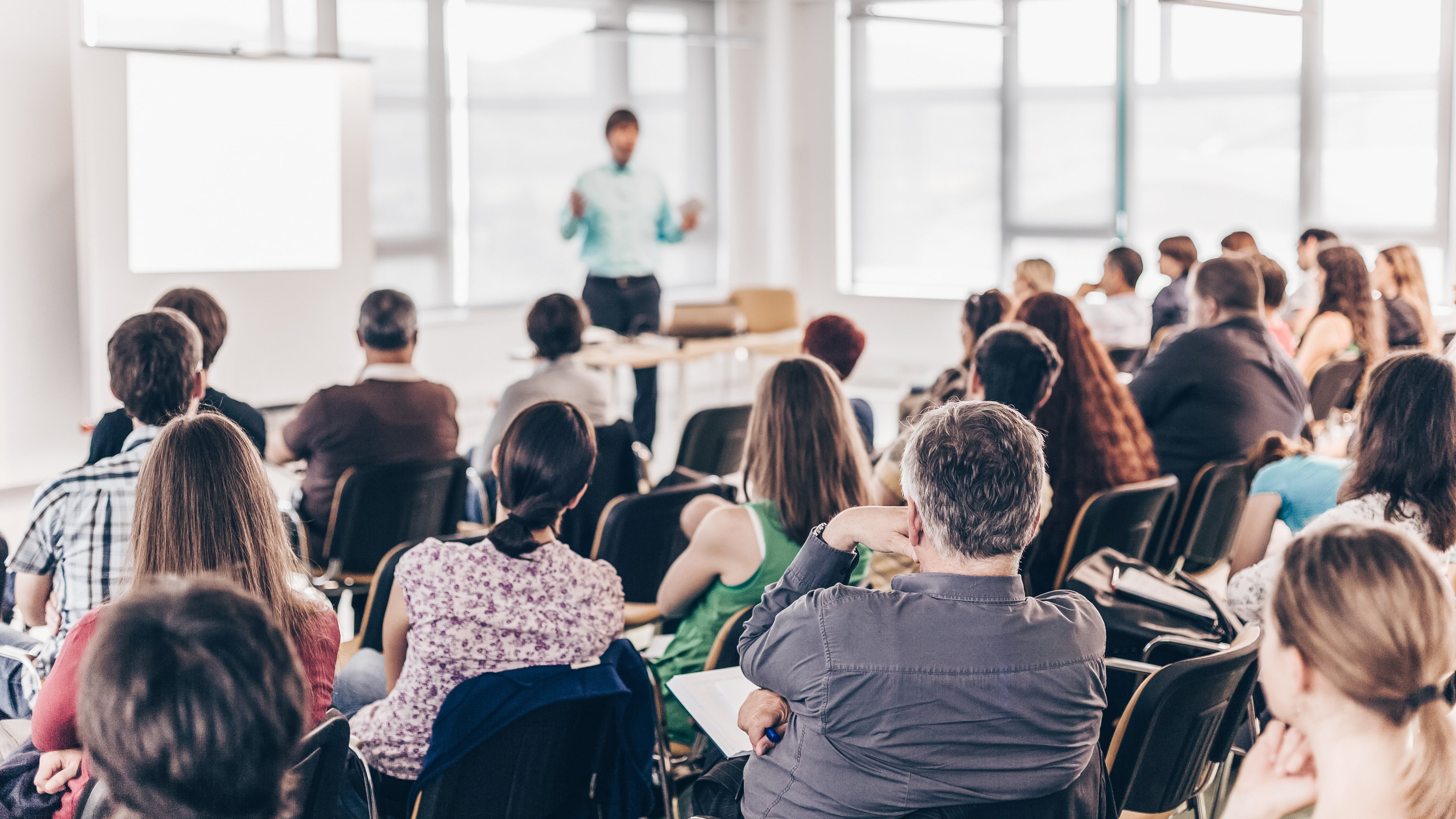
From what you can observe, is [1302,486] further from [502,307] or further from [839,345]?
[502,307]

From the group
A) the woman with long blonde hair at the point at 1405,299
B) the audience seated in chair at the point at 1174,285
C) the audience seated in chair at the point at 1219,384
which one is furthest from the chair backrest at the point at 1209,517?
the audience seated in chair at the point at 1174,285

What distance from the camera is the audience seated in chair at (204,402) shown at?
3.08 m

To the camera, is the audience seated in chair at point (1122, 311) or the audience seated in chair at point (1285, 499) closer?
the audience seated in chair at point (1285, 499)

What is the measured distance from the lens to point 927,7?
9852 millimetres

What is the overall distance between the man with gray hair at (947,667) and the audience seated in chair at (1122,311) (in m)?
4.86

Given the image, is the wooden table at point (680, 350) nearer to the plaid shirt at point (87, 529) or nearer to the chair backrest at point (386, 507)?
the chair backrest at point (386, 507)

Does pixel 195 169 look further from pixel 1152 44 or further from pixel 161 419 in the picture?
pixel 1152 44

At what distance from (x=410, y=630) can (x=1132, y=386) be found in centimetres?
260

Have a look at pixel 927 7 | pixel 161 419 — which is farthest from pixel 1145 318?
pixel 161 419

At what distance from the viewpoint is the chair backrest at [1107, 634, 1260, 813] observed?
2.02 m

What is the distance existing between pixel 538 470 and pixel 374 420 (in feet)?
5.44

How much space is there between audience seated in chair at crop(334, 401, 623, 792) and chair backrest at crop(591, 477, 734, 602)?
874 millimetres

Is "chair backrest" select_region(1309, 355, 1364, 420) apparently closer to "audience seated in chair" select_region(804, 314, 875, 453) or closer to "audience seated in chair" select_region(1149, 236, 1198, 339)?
"audience seated in chair" select_region(1149, 236, 1198, 339)

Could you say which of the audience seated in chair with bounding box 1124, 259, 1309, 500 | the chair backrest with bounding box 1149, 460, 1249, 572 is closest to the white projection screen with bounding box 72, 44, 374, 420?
the audience seated in chair with bounding box 1124, 259, 1309, 500
